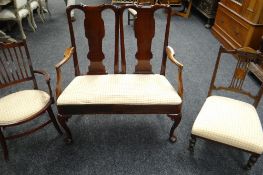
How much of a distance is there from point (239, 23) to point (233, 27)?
0.18m

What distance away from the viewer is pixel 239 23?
121 inches

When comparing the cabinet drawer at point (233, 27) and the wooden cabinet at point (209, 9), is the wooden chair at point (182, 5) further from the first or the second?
the cabinet drawer at point (233, 27)

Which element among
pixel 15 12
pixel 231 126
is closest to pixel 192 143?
pixel 231 126

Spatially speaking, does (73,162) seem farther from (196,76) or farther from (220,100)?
(196,76)

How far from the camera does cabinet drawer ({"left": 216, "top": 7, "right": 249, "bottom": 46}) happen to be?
9.88 ft

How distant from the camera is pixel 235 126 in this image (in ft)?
4.99

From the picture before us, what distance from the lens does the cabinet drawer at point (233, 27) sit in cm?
301

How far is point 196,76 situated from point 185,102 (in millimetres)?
573

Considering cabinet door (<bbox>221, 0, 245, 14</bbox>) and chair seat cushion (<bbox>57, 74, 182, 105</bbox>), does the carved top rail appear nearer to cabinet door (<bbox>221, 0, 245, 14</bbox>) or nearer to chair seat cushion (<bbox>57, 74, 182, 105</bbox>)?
chair seat cushion (<bbox>57, 74, 182, 105</bbox>)

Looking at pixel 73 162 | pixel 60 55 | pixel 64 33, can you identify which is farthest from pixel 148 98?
pixel 64 33

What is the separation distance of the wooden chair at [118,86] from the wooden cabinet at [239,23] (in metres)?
1.59

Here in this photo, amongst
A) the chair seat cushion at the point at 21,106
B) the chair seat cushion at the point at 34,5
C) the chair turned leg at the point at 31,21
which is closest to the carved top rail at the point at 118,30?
the chair seat cushion at the point at 21,106

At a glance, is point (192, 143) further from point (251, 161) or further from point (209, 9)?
point (209, 9)

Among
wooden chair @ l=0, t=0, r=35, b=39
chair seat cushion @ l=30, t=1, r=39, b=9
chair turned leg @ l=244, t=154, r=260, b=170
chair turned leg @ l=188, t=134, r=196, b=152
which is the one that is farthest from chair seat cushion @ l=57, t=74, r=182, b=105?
chair seat cushion @ l=30, t=1, r=39, b=9
